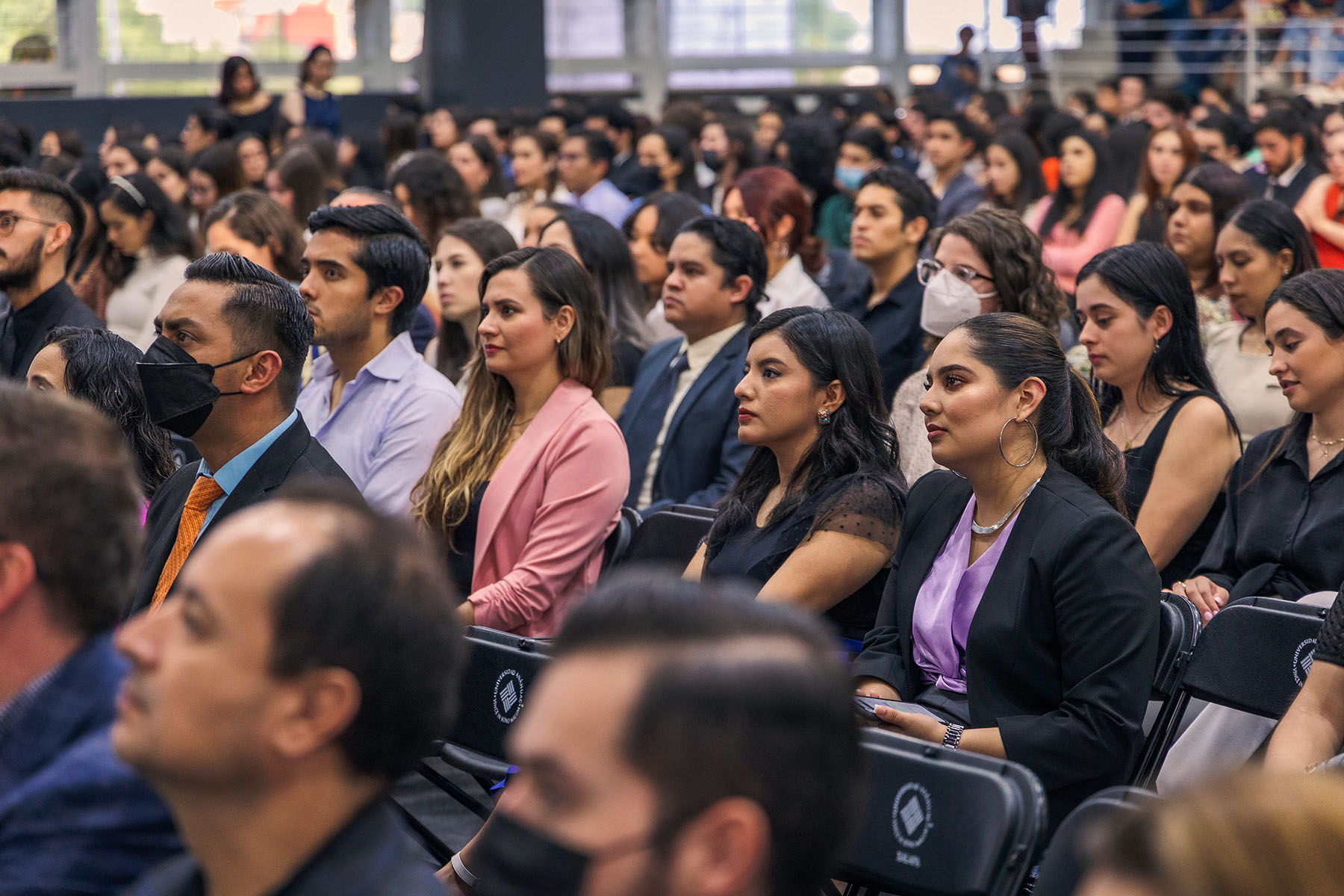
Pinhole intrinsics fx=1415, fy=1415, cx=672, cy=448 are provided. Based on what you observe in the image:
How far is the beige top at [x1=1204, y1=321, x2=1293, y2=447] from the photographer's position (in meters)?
4.25

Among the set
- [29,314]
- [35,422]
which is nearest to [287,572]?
[35,422]

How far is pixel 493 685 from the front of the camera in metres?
2.87

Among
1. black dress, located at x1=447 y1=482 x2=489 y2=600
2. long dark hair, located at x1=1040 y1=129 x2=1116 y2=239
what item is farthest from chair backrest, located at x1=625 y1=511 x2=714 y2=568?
long dark hair, located at x1=1040 y1=129 x2=1116 y2=239

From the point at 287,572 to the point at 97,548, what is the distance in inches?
15.0

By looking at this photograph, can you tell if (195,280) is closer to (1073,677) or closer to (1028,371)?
(1028,371)

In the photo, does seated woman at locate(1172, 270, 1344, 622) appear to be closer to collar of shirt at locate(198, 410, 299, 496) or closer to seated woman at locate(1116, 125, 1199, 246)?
collar of shirt at locate(198, 410, 299, 496)

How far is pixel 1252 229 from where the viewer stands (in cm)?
446

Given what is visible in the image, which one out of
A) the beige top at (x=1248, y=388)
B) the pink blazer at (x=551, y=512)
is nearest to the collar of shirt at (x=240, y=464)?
the pink blazer at (x=551, y=512)

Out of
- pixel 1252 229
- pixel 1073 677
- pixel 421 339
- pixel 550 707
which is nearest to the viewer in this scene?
pixel 550 707

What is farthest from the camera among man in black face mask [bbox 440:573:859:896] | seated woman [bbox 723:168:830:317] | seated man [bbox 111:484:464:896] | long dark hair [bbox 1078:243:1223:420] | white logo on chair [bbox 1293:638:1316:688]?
seated woman [bbox 723:168:830:317]

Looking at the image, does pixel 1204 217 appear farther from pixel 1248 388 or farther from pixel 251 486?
pixel 251 486

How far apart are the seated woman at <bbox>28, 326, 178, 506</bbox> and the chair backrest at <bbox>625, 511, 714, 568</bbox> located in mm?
1155

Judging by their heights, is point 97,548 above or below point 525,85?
below

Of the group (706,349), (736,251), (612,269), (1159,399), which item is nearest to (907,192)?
(736,251)
